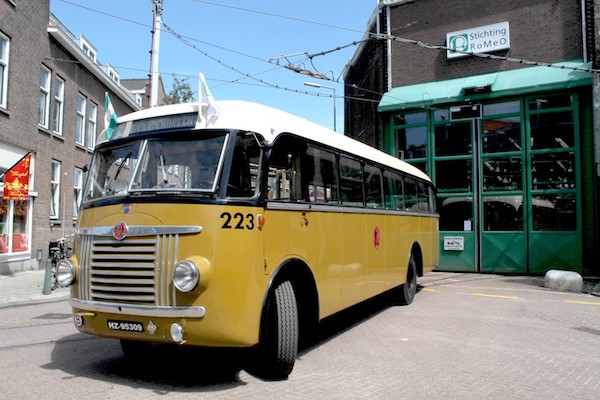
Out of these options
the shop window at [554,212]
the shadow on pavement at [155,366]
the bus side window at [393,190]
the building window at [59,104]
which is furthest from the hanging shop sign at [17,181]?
the shop window at [554,212]

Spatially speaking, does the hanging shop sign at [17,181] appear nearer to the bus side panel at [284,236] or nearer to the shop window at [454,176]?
the bus side panel at [284,236]

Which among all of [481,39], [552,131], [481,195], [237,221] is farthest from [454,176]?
[237,221]

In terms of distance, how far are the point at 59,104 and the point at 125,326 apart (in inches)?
671

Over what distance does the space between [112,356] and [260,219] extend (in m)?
2.76

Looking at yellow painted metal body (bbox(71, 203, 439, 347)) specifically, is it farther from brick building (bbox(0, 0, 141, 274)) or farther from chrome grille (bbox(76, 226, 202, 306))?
brick building (bbox(0, 0, 141, 274))

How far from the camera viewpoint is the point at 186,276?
4277 mm

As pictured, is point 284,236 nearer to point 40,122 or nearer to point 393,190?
point 393,190

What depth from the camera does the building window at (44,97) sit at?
17.5 metres

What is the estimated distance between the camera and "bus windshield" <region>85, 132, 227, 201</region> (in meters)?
4.67

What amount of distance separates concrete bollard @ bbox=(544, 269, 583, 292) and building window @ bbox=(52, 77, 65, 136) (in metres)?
17.1

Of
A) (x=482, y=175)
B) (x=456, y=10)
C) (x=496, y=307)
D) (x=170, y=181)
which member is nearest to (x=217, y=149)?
(x=170, y=181)

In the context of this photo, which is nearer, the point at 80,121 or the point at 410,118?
the point at 410,118

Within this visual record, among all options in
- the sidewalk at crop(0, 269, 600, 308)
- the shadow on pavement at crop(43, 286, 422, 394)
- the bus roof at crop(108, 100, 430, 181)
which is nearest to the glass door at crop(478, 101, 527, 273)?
the sidewalk at crop(0, 269, 600, 308)

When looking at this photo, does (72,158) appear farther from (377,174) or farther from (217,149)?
(217,149)
